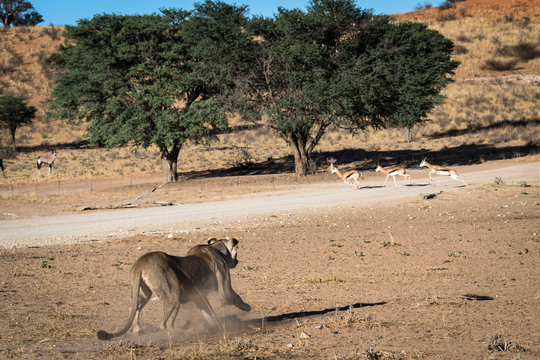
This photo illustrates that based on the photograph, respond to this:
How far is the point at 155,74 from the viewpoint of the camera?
31.5 metres

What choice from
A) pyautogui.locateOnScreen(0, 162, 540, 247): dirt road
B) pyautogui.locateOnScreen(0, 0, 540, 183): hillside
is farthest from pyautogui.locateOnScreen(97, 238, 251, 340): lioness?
pyautogui.locateOnScreen(0, 0, 540, 183): hillside

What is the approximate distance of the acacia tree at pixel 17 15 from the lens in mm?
101688

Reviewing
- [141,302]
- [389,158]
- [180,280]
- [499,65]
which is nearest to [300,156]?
[389,158]

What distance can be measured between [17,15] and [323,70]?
9201cm

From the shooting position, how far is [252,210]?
2145 centimetres

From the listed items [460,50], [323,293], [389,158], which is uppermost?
[460,50]

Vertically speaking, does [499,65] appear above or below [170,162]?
→ above

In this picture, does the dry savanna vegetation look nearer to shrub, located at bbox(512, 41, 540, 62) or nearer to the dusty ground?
the dusty ground

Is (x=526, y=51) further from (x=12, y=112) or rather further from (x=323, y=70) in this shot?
(x=12, y=112)

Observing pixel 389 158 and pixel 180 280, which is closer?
pixel 180 280

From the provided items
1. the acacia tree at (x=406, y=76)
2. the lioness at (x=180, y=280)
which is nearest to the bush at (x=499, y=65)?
the acacia tree at (x=406, y=76)

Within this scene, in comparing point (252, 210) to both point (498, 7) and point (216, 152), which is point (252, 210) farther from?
point (498, 7)

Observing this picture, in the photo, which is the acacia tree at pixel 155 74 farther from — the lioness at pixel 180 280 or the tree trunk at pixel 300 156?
the lioness at pixel 180 280

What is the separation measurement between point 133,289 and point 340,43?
28.6 m
